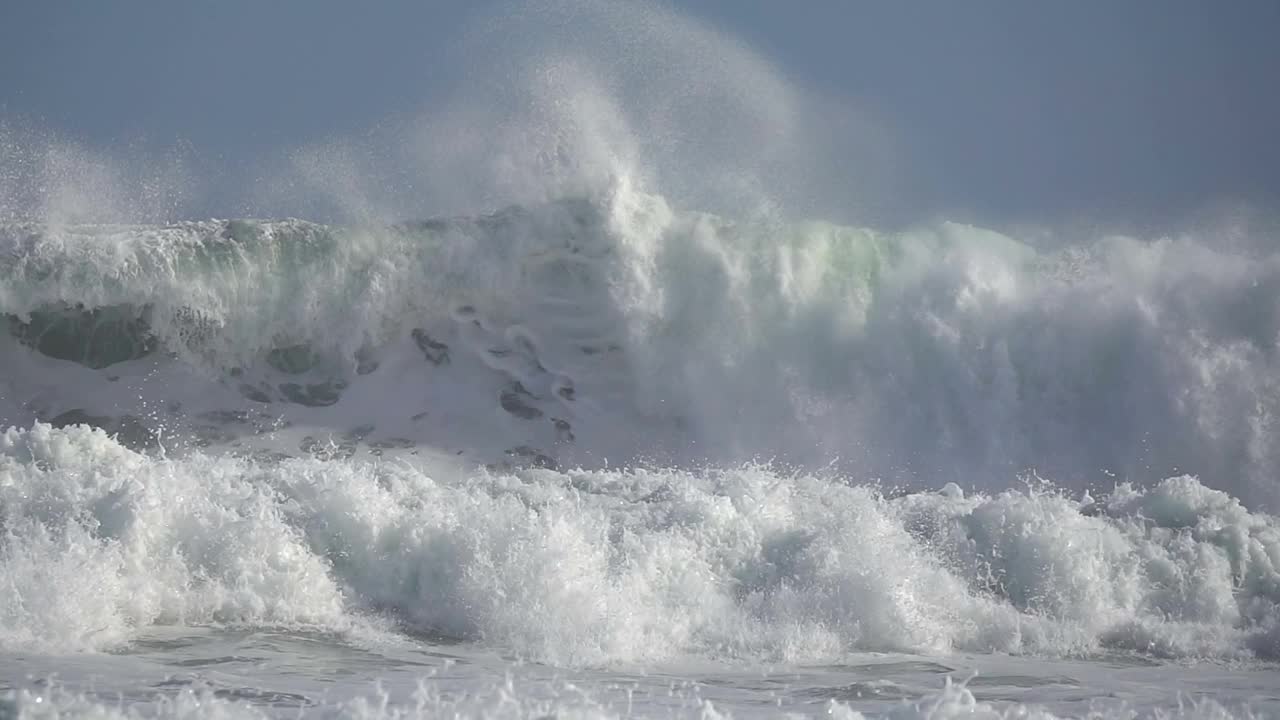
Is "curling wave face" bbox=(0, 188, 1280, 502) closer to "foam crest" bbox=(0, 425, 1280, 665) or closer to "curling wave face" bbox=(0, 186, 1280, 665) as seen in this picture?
"curling wave face" bbox=(0, 186, 1280, 665)

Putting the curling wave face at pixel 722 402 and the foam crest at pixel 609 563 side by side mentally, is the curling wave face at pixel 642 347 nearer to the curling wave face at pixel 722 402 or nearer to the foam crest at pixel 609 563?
the curling wave face at pixel 722 402

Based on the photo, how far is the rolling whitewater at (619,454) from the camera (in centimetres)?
644

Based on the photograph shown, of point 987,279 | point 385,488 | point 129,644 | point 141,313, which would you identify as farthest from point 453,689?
point 987,279

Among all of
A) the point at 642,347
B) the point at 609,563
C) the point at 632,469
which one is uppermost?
the point at 642,347

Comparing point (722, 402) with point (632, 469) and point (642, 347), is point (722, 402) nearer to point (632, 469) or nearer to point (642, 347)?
point (642, 347)

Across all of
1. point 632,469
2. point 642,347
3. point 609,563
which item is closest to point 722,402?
point 642,347

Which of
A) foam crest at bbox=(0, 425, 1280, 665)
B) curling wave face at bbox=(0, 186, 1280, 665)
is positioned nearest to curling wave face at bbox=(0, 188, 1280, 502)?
curling wave face at bbox=(0, 186, 1280, 665)

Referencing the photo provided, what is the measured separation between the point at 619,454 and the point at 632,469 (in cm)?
40

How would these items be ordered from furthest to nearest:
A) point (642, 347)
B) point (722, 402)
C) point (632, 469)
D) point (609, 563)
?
point (642, 347)
point (722, 402)
point (632, 469)
point (609, 563)

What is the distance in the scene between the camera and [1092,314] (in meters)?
13.1

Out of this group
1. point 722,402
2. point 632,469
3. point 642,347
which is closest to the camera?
point 632,469

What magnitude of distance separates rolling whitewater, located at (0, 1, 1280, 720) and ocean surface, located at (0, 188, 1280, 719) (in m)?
0.03

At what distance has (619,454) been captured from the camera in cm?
1206

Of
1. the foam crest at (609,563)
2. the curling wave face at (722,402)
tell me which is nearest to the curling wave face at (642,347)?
the curling wave face at (722,402)
